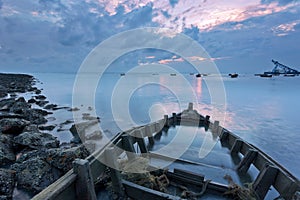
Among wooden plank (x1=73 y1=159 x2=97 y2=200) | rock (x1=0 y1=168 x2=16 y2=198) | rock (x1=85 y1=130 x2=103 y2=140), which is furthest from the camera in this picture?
rock (x1=85 y1=130 x2=103 y2=140)

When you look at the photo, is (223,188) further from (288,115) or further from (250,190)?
(288,115)

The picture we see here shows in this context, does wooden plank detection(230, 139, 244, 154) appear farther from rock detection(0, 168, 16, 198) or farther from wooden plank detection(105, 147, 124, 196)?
rock detection(0, 168, 16, 198)

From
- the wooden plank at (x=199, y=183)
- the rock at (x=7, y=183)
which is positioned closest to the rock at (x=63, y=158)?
the rock at (x=7, y=183)

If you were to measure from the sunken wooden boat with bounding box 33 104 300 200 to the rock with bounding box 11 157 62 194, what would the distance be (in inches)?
94.9

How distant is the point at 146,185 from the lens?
4.53 metres

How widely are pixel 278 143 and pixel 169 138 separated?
1037cm

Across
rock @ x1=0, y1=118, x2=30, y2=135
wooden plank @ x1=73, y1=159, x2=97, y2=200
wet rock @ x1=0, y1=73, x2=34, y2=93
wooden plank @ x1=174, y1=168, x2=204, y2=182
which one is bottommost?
wooden plank @ x1=174, y1=168, x2=204, y2=182

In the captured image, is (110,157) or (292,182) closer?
(292,182)

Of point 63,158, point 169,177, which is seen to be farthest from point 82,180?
point 63,158

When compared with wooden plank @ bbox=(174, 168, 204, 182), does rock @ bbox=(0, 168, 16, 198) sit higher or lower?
lower

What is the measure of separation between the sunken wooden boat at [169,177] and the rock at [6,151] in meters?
5.35

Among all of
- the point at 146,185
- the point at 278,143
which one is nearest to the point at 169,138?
the point at 146,185

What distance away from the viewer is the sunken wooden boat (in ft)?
10.5

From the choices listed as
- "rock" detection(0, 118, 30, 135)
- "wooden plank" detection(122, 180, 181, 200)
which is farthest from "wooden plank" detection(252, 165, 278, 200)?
"rock" detection(0, 118, 30, 135)
